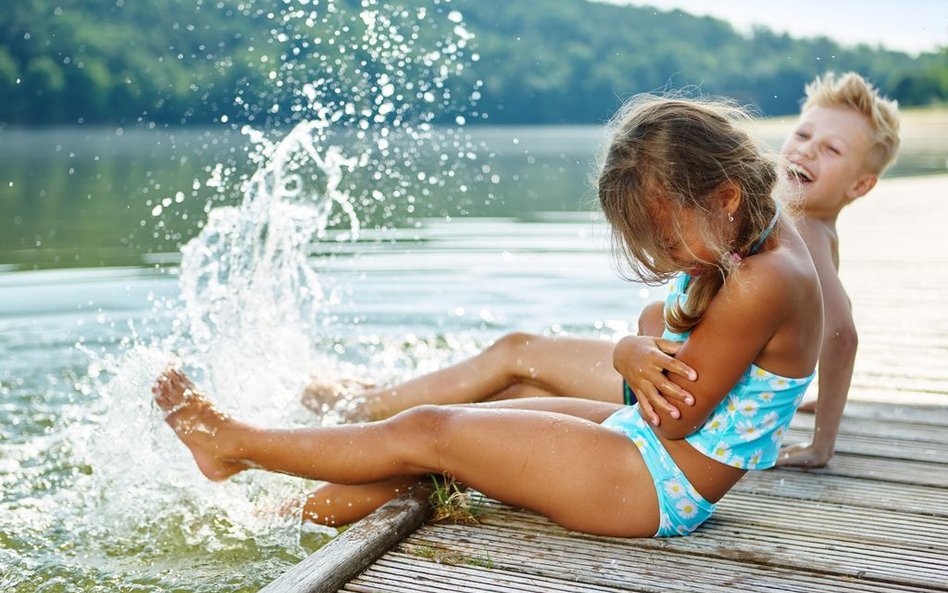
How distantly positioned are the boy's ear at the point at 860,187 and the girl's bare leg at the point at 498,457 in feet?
4.87

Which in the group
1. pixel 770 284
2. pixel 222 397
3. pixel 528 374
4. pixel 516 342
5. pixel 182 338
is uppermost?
pixel 770 284

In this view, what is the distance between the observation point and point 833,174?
3645 mm

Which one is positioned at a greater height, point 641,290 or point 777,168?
point 777,168

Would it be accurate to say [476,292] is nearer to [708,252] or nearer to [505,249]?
[505,249]

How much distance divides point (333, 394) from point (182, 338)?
2817mm

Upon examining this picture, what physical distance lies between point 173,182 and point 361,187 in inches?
165

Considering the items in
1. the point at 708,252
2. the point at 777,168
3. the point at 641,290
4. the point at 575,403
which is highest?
the point at 777,168

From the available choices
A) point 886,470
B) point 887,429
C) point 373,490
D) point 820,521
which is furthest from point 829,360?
point 373,490

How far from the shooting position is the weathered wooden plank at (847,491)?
312 centimetres

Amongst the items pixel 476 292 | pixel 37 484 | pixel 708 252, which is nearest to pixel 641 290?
pixel 476 292

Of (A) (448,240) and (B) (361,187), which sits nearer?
(A) (448,240)

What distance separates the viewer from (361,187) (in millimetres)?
15680

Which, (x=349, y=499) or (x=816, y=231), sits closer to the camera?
(x=349, y=499)

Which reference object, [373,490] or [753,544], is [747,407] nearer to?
[753,544]
